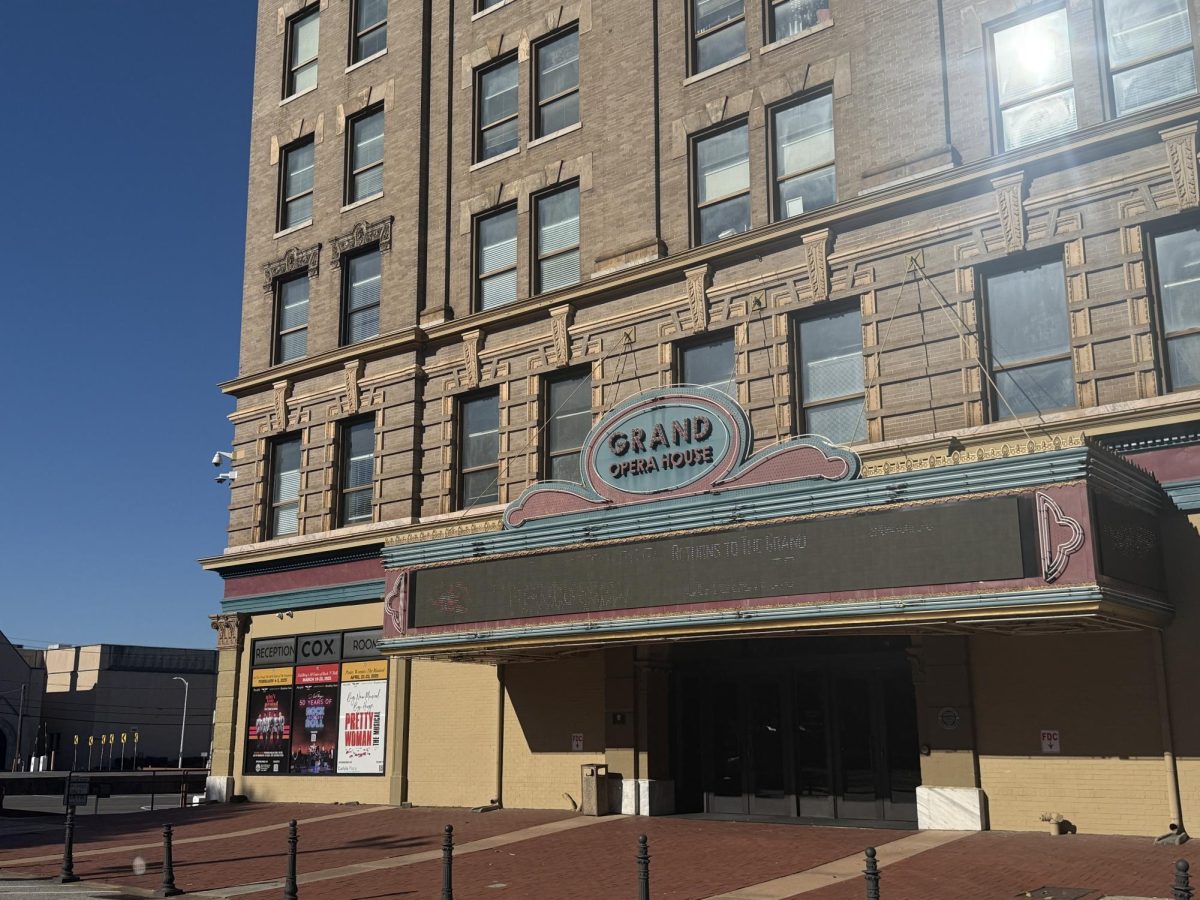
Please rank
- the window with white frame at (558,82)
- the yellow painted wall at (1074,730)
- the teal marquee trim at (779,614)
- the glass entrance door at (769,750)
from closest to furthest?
the teal marquee trim at (779,614)
the yellow painted wall at (1074,730)
the glass entrance door at (769,750)
the window with white frame at (558,82)

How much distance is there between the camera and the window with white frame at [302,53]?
116ft

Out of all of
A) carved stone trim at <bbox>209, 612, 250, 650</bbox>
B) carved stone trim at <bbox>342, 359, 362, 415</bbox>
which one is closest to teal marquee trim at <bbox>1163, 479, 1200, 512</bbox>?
carved stone trim at <bbox>342, 359, 362, 415</bbox>

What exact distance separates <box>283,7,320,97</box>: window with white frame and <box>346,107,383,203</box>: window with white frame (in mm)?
2801

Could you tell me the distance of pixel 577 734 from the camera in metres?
25.1

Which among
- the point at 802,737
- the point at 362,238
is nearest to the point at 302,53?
the point at 362,238

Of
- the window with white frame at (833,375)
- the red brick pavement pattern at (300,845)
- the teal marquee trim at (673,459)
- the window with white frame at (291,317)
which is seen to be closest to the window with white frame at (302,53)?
the window with white frame at (291,317)

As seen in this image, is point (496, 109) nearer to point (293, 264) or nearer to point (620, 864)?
point (293, 264)

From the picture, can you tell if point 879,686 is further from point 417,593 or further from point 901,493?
point 417,593

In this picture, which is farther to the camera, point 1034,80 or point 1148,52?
point 1034,80

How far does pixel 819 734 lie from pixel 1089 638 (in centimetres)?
572

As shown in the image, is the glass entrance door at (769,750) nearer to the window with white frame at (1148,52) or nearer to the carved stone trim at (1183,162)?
the carved stone trim at (1183,162)

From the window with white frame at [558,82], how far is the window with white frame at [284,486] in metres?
11.2

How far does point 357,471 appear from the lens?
3098 cm

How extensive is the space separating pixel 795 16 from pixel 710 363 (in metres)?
7.79
